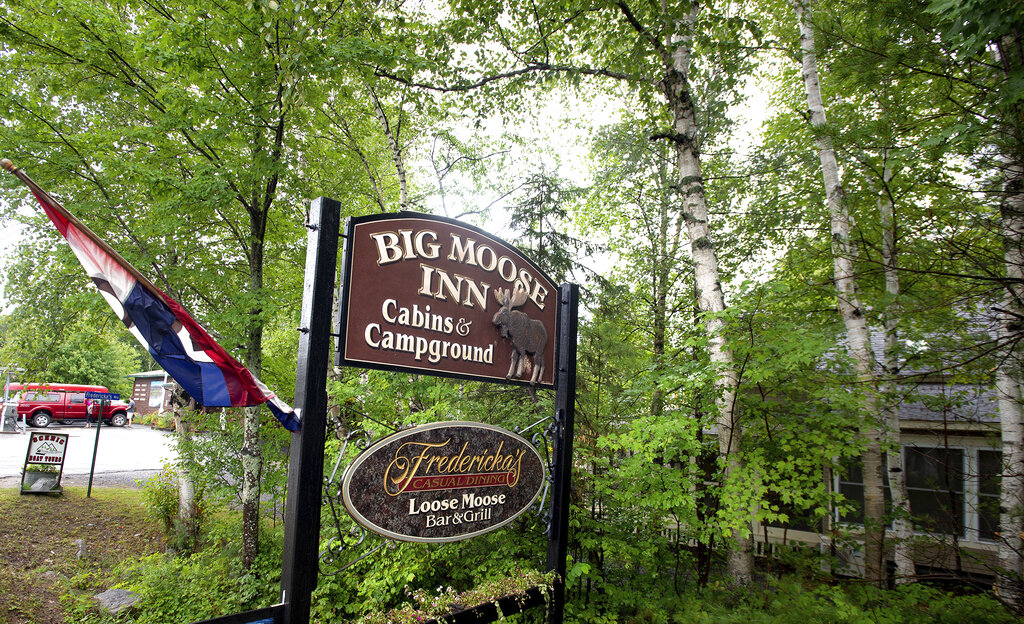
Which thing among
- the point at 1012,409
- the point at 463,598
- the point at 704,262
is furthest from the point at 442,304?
the point at 1012,409

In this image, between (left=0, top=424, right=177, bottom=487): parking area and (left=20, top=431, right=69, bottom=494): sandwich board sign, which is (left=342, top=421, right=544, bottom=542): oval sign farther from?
(left=20, top=431, right=69, bottom=494): sandwich board sign

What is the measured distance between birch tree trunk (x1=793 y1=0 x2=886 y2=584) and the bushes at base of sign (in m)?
3.39

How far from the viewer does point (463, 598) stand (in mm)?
3121

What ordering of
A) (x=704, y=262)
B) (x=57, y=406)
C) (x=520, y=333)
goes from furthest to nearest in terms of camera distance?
(x=57, y=406), (x=704, y=262), (x=520, y=333)

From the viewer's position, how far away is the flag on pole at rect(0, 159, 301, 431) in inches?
90.0

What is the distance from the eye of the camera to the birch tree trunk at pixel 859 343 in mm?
4980

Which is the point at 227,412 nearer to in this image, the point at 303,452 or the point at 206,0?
the point at 206,0

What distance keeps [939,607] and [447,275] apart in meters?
4.67

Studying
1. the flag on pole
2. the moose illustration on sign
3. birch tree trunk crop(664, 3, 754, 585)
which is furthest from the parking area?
birch tree trunk crop(664, 3, 754, 585)

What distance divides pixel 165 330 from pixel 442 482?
1.66m

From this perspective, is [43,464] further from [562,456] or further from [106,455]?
[562,456]

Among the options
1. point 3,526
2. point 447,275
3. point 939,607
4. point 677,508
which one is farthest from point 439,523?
point 3,526

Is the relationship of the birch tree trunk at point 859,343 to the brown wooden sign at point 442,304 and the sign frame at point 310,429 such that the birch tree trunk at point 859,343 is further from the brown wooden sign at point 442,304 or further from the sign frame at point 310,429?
the sign frame at point 310,429

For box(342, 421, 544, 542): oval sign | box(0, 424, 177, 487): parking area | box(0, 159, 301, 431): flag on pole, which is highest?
box(0, 159, 301, 431): flag on pole
